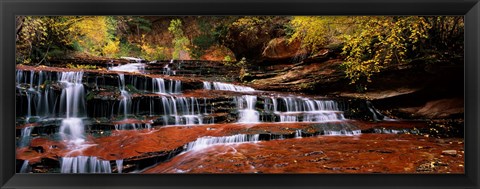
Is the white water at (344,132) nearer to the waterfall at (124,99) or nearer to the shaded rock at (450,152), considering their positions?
the shaded rock at (450,152)

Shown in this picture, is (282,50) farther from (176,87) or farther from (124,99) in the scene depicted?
(124,99)

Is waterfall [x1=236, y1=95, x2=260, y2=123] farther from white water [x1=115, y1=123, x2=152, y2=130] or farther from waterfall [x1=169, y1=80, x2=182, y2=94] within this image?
white water [x1=115, y1=123, x2=152, y2=130]

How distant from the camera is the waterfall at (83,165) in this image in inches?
80.9

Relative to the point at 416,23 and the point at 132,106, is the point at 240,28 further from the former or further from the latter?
the point at 416,23

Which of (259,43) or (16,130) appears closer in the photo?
(16,130)

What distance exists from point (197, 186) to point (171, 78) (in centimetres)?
82

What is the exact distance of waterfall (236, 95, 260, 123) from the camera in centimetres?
213

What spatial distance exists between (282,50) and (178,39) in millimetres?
795

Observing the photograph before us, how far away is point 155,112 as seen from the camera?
2129mm

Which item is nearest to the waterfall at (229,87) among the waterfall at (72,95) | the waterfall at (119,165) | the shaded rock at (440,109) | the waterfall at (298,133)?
the waterfall at (298,133)

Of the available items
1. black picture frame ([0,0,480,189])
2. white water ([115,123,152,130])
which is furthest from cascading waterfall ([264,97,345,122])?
white water ([115,123,152,130])
